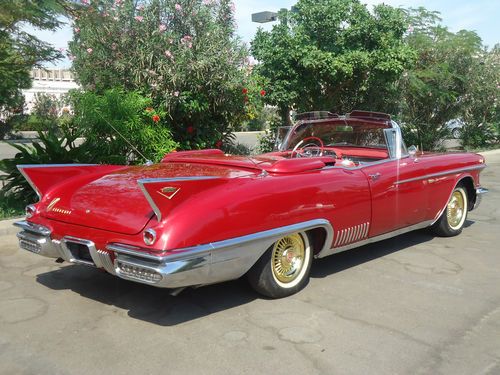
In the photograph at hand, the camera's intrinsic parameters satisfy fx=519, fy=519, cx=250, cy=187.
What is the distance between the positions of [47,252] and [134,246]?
1.00 metres

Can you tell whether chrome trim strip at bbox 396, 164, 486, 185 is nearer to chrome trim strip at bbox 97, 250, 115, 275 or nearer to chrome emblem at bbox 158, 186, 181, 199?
chrome emblem at bbox 158, 186, 181, 199

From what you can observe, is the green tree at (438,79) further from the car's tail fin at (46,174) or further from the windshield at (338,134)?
the car's tail fin at (46,174)

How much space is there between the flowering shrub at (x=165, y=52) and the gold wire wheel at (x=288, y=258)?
14.8 ft

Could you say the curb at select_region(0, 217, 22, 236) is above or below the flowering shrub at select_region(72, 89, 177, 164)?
below

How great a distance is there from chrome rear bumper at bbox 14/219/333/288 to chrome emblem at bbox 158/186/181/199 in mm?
392

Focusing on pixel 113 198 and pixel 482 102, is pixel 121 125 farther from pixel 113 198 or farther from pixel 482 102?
pixel 482 102

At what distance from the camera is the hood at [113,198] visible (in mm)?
3717

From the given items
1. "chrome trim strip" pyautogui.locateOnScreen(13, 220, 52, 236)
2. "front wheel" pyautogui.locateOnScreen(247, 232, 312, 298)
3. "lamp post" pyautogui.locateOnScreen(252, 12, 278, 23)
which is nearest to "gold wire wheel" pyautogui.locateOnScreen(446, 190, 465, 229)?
"front wheel" pyautogui.locateOnScreen(247, 232, 312, 298)

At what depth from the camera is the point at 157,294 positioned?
4324mm

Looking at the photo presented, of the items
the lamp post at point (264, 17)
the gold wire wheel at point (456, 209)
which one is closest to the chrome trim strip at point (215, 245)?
the gold wire wheel at point (456, 209)

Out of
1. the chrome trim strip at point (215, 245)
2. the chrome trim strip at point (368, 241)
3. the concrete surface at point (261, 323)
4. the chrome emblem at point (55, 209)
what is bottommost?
the concrete surface at point (261, 323)

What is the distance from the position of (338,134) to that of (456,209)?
5.92 feet

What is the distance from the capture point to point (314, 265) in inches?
204

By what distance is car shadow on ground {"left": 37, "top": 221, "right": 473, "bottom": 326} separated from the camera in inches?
155
